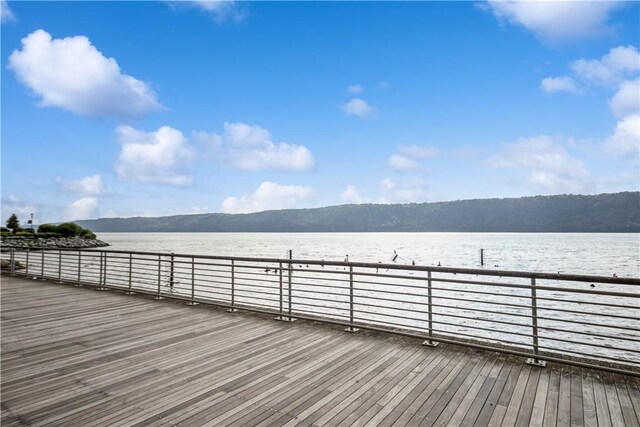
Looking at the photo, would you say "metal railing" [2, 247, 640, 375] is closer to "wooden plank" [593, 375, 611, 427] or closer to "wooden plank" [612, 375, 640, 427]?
"wooden plank" [612, 375, 640, 427]

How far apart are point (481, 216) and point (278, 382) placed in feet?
506

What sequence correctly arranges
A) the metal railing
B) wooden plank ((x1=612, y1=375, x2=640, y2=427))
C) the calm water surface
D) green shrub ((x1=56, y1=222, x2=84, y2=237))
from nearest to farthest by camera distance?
wooden plank ((x1=612, y1=375, x2=640, y2=427))
the metal railing
the calm water surface
green shrub ((x1=56, y1=222, x2=84, y2=237))

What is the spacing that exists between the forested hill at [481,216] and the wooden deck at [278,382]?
14360 centimetres

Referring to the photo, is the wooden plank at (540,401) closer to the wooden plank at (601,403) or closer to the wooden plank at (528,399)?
the wooden plank at (528,399)

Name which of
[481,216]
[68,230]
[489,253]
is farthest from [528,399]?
[481,216]

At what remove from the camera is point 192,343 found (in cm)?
455

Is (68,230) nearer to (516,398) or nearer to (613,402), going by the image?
(516,398)

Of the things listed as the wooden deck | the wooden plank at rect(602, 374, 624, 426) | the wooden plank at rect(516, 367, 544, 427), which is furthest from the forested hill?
the wooden deck

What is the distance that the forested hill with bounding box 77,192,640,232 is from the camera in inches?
4631

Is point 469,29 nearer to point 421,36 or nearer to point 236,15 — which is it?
point 421,36

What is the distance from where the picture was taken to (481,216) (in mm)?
141375

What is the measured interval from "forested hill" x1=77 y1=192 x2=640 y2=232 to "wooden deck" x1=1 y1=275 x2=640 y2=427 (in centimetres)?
14360

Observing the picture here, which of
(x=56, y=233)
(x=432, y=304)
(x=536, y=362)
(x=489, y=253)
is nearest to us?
(x=536, y=362)

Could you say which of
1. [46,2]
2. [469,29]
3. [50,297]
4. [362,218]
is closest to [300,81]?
[469,29]
